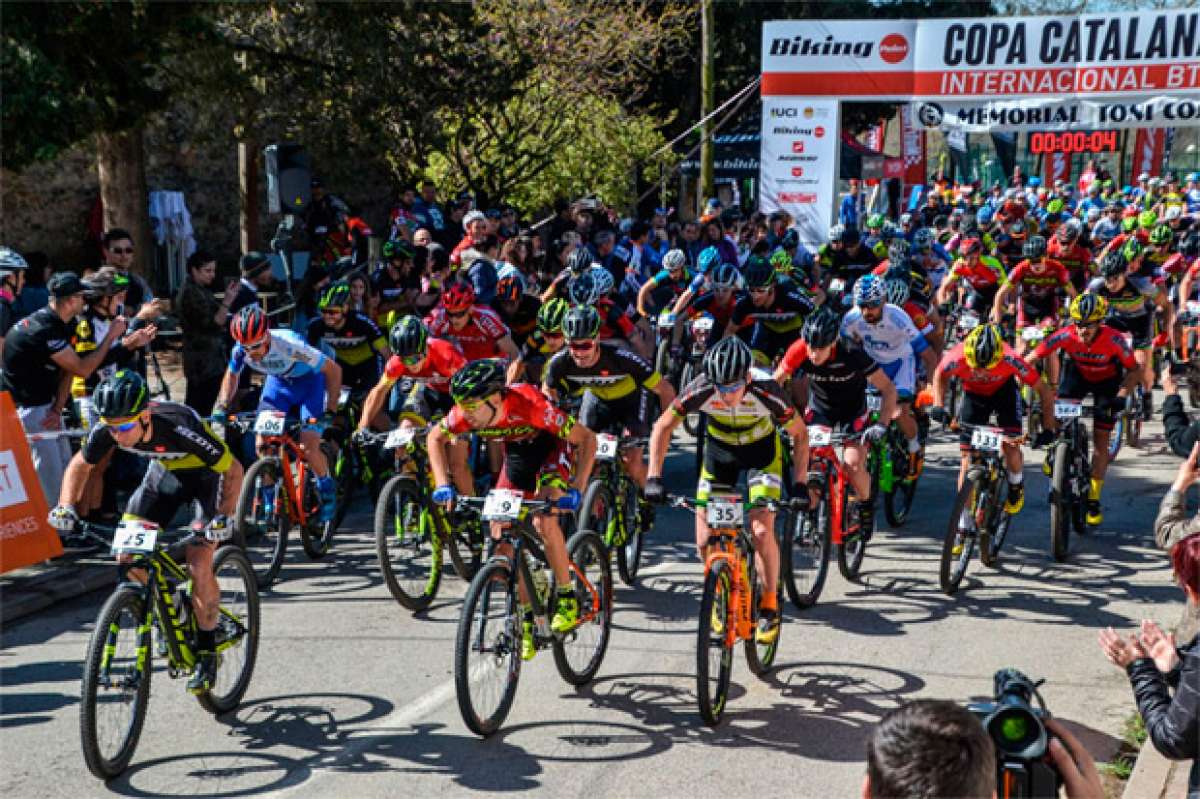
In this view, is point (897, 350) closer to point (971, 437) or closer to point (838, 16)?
point (971, 437)

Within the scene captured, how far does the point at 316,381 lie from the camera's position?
9.70 m

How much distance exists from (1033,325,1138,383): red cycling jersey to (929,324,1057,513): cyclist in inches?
38.8

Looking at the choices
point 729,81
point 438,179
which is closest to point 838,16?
point 729,81

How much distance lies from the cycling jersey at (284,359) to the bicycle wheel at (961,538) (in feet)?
15.2

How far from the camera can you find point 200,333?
11.4m

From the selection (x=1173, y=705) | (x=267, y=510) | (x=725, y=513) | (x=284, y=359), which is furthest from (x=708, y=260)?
(x=1173, y=705)

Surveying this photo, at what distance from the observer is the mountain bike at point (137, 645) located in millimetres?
5895

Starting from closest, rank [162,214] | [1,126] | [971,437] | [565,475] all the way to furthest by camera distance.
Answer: [565,475] < [971,437] < [1,126] < [162,214]

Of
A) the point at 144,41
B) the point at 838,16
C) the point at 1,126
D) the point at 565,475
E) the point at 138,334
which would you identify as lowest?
the point at 565,475

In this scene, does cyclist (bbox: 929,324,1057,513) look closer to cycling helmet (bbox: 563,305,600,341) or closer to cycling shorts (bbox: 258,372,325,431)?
cycling helmet (bbox: 563,305,600,341)

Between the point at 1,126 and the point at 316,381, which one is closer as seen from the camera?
the point at 316,381

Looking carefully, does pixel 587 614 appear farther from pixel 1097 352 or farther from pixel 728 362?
pixel 1097 352

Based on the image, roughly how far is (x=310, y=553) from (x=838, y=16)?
99.7 ft

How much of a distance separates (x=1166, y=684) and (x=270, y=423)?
21.1 ft
